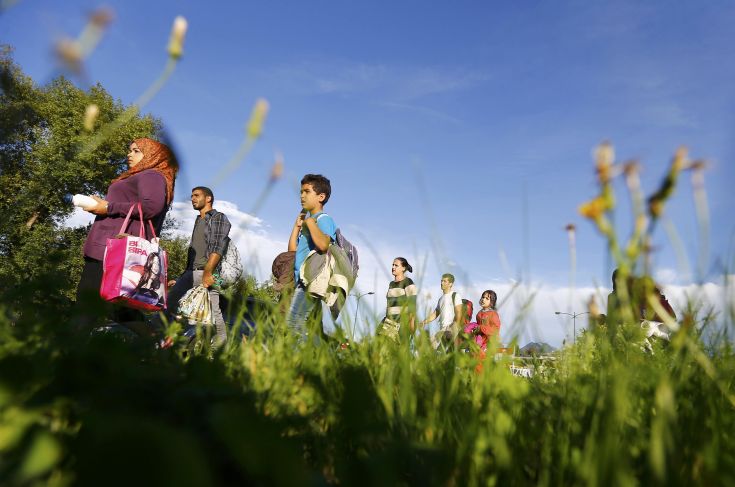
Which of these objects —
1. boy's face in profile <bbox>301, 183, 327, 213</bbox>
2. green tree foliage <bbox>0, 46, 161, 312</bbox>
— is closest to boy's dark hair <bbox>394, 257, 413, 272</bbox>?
boy's face in profile <bbox>301, 183, 327, 213</bbox>

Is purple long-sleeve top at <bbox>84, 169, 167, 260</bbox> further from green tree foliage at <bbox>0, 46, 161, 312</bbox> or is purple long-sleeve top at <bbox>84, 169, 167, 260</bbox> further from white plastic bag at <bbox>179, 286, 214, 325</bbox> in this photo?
green tree foliage at <bbox>0, 46, 161, 312</bbox>

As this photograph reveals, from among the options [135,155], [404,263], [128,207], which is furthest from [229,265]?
[404,263]

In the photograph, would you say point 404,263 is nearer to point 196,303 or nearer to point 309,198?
point 196,303

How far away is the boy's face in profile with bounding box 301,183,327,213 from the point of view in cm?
550

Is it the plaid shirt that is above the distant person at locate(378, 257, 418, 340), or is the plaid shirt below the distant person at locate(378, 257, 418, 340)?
above

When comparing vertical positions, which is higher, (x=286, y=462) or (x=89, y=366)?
(x=89, y=366)

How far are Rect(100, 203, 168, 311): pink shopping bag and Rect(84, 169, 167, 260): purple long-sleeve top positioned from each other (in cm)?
21

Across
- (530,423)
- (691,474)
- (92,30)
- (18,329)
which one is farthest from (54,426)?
(691,474)

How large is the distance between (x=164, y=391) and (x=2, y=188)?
31.2m

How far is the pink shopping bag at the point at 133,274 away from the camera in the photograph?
13.2ft

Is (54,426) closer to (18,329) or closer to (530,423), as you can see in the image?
(18,329)

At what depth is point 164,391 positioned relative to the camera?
125 cm

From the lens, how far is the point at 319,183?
559cm

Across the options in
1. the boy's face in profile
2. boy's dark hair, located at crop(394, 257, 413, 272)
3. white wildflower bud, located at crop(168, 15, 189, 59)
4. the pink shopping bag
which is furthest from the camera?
boy's dark hair, located at crop(394, 257, 413, 272)
